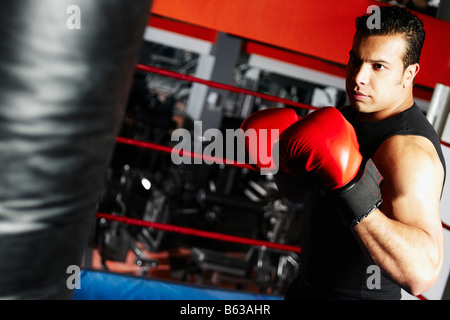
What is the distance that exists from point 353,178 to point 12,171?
626mm

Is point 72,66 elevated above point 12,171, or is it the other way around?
point 72,66

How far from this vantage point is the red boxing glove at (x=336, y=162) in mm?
846

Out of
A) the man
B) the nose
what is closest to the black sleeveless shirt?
the man

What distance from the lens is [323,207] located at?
1093 millimetres

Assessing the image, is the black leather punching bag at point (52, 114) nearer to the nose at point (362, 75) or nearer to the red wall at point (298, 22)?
the nose at point (362, 75)

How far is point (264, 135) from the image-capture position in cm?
111

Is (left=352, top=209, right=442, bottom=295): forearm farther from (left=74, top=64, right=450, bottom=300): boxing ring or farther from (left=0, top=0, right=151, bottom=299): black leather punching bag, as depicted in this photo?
(left=74, top=64, right=450, bottom=300): boxing ring

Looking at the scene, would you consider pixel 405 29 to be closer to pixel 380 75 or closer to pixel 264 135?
pixel 380 75

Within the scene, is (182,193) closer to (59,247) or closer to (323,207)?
(323,207)

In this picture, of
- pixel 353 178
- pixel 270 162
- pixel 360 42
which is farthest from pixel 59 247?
pixel 360 42

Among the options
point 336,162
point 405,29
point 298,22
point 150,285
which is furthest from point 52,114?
point 298,22

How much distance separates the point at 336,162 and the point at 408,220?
0.18m
